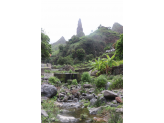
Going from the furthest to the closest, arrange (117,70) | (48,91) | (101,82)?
(117,70), (101,82), (48,91)

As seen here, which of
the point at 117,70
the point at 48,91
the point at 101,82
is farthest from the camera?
the point at 117,70

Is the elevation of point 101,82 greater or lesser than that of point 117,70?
lesser

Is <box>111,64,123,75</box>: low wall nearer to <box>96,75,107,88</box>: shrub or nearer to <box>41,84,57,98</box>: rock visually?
<box>96,75,107,88</box>: shrub

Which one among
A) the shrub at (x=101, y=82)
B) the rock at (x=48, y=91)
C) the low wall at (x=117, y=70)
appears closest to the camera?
the rock at (x=48, y=91)

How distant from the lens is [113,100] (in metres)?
5.16

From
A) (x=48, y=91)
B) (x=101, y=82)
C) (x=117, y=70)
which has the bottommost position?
(x=48, y=91)

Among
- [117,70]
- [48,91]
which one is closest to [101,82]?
[48,91]

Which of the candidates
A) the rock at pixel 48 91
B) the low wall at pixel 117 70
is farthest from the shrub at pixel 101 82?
the low wall at pixel 117 70

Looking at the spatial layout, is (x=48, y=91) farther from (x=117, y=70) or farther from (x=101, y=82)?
(x=117, y=70)

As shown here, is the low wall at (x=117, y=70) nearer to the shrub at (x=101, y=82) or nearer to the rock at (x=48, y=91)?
the shrub at (x=101, y=82)
